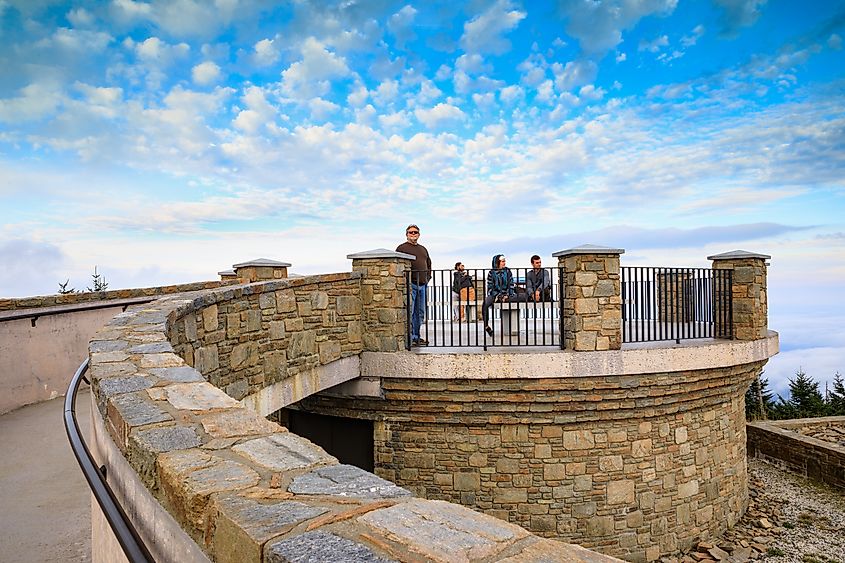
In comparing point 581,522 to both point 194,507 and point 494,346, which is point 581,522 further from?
point 194,507

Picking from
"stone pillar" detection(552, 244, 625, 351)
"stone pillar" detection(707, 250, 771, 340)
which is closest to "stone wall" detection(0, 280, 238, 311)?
"stone pillar" detection(552, 244, 625, 351)

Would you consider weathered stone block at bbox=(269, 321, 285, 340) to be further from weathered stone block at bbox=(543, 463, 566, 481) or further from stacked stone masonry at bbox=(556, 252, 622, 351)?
weathered stone block at bbox=(543, 463, 566, 481)

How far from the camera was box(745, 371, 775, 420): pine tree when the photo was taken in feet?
70.8

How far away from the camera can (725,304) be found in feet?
29.2

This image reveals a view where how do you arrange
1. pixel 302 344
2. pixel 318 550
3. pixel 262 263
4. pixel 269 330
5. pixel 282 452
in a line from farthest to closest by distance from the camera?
pixel 262 263, pixel 302 344, pixel 269 330, pixel 282 452, pixel 318 550

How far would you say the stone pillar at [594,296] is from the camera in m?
7.43

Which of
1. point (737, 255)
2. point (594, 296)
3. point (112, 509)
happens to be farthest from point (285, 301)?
point (737, 255)

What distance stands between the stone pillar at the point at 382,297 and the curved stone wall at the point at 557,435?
0.25 m

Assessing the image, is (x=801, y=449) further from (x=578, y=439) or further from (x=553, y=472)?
(x=553, y=472)

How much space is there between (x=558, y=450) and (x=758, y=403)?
729 inches

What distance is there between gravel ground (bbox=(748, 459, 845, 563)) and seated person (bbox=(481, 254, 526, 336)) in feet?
17.8

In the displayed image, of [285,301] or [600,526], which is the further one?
[600,526]

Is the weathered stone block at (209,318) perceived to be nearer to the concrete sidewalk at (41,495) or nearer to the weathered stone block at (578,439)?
the concrete sidewalk at (41,495)

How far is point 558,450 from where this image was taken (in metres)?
7.81
